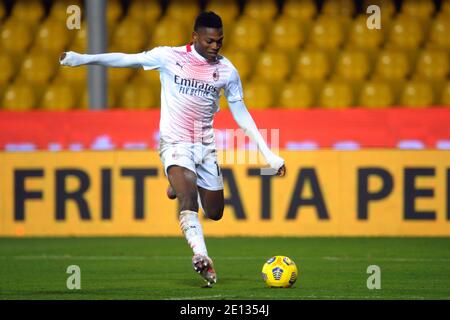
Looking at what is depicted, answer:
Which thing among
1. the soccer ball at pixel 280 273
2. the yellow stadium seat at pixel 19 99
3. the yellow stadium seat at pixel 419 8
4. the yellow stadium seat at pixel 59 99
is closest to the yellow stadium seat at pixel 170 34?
the yellow stadium seat at pixel 59 99

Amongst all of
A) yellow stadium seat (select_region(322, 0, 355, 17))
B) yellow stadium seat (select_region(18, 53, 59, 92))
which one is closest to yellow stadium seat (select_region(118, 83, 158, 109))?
yellow stadium seat (select_region(18, 53, 59, 92))

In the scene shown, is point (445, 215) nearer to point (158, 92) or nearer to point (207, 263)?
point (158, 92)

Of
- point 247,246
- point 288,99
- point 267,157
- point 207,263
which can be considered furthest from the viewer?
point 288,99

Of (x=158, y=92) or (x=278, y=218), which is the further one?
(x=158, y=92)

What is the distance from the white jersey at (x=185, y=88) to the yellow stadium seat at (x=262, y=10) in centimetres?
849

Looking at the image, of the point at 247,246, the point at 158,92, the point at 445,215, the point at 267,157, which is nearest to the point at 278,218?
the point at 247,246

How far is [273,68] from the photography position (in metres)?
16.8

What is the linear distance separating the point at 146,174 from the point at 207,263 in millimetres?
6112

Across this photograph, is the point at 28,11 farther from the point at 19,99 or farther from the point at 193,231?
the point at 193,231

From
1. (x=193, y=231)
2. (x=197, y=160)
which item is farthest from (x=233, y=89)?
(x=193, y=231)

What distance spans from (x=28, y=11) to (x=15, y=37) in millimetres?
746

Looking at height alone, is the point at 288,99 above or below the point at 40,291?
above
